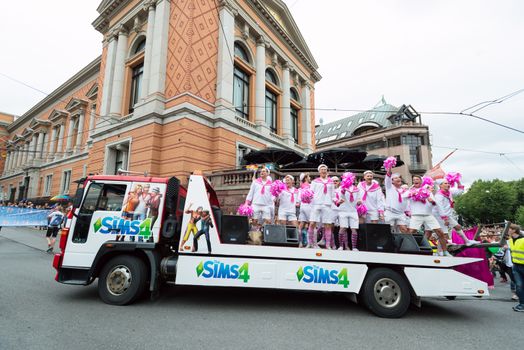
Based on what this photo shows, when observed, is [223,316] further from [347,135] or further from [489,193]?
Result: [489,193]

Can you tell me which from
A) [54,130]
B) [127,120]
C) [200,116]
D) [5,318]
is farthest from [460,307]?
[54,130]

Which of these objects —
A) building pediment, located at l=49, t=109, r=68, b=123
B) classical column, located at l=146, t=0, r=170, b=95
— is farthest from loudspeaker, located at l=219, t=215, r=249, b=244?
building pediment, located at l=49, t=109, r=68, b=123

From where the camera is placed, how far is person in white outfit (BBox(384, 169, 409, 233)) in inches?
252

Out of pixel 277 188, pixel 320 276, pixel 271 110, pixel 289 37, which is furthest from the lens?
Result: pixel 289 37

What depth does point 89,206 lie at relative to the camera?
5285 mm

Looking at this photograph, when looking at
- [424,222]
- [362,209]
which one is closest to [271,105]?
[362,209]

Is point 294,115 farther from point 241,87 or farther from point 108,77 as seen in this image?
point 108,77

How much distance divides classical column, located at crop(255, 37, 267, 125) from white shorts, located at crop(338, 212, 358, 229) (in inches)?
603

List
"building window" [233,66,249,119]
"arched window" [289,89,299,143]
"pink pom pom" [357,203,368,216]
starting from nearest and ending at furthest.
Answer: "pink pom pom" [357,203,368,216] < "building window" [233,66,249,119] < "arched window" [289,89,299,143]

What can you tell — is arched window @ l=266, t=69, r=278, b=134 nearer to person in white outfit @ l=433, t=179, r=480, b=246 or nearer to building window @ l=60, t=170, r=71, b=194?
person in white outfit @ l=433, t=179, r=480, b=246

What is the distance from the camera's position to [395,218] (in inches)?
255

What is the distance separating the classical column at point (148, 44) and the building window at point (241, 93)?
5.89 meters

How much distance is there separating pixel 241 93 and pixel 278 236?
17218mm

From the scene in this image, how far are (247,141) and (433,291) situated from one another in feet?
50.2
